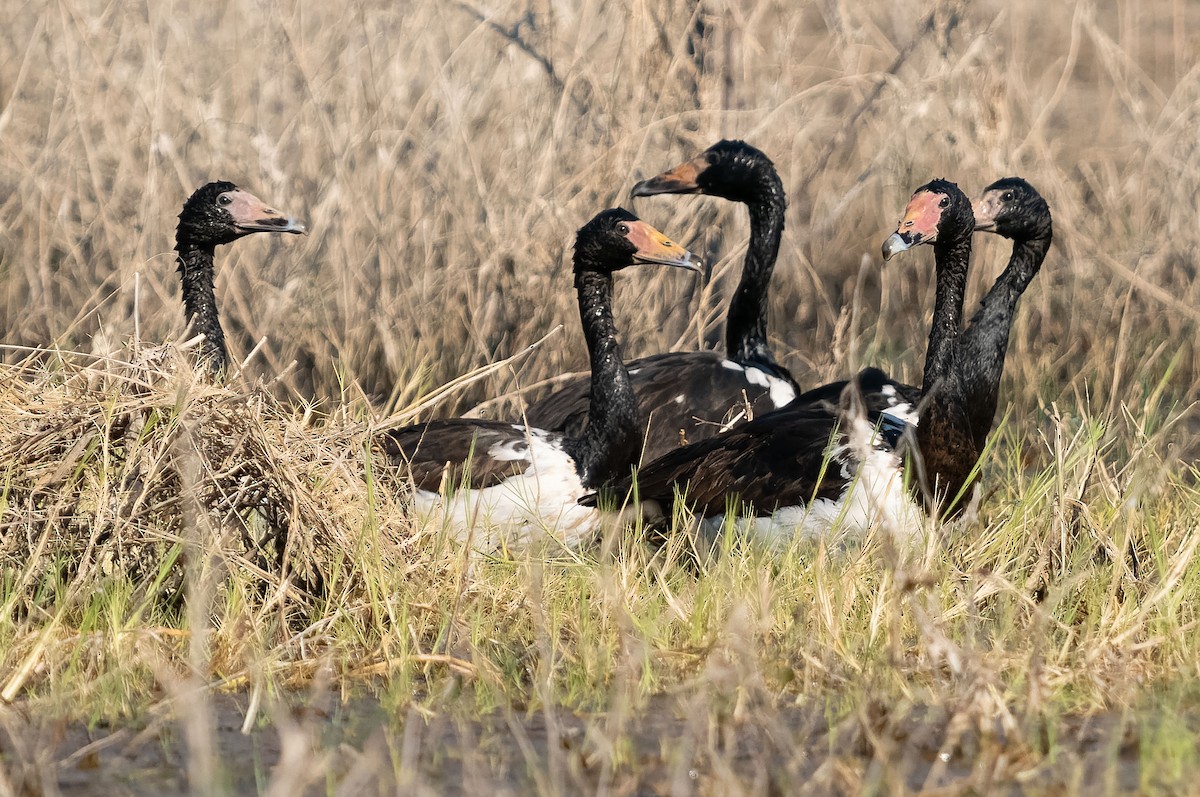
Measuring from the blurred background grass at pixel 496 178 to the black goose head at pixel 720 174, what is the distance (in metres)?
0.17

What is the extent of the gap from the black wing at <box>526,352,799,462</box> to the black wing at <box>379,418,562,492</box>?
1.83 ft

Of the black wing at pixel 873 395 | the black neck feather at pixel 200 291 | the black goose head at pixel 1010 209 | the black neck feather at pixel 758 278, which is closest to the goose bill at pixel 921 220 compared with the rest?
the black goose head at pixel 1010 209

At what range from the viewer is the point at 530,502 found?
5.66m

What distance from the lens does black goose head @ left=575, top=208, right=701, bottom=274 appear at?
5.96m

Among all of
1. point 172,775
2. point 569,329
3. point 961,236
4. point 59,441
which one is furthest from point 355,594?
point 569,329

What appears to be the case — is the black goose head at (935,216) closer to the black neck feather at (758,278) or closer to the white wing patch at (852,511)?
the white wing patch at (852,511)

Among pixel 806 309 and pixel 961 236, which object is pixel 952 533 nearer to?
pixel 961 236

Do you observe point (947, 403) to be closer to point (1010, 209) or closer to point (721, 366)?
point (1010, 209)

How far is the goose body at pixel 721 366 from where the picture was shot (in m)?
6.30

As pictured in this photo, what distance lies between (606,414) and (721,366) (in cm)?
68

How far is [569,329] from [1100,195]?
2.83 metres

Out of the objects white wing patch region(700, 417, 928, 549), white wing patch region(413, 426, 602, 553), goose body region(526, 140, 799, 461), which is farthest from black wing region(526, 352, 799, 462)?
white wing patch region(700, 417, 928, 549)

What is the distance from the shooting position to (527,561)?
4453 mm

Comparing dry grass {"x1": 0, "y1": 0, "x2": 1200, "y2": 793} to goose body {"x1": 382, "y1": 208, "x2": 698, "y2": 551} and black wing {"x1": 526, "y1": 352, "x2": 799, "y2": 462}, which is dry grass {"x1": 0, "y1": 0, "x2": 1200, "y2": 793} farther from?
black wing {"x1": 526, "y1": 352, "x2": 799, "y2": 462}
